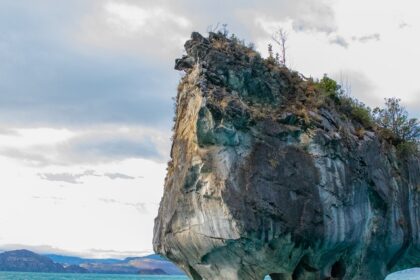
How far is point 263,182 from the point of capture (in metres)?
22.8

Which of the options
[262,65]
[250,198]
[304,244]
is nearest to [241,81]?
[262,65]

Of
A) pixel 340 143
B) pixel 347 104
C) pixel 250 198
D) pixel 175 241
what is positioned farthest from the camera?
pixel 347 104

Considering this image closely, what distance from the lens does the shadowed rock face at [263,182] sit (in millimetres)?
22359

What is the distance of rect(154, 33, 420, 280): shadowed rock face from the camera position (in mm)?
22359

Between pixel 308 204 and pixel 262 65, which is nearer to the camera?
pixel 308 204

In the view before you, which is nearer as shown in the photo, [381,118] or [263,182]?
[263,182]

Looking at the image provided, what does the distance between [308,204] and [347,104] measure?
28.4 feet

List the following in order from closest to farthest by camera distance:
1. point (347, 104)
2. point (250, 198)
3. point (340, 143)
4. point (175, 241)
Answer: point (250, 198) → point (175, 241) → point (340, 143) → point (347, 104)

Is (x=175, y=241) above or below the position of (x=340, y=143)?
below

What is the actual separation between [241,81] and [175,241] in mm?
6666

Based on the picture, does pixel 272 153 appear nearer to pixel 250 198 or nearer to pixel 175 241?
pixel 250 198

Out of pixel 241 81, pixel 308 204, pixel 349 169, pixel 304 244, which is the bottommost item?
pixel 304 244

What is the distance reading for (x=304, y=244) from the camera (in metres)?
23.3

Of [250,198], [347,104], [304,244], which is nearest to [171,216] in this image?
[250,198]
